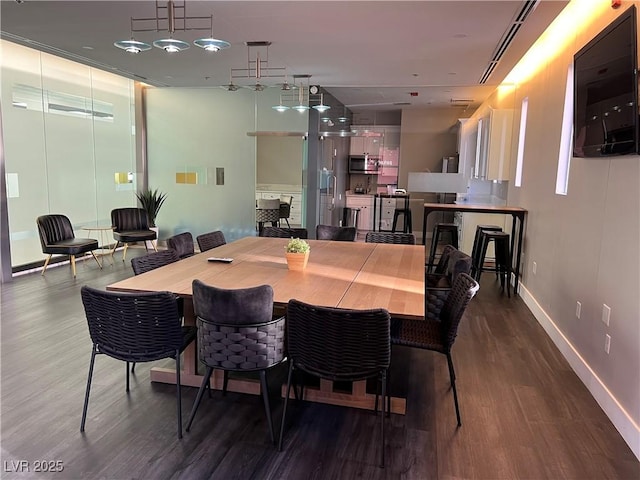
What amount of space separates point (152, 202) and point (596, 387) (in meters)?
6.94

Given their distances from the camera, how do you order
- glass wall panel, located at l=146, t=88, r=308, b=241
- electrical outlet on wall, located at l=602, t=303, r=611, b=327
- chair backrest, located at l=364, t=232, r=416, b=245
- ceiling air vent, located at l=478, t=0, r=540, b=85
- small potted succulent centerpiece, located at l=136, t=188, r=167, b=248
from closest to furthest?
electrical outlet on wall, located at l=602, t=303, r=611, b=327, ceiling air vent, located at l=478, t=0, r=540, b=85, chair backrest, located at l=364, t=232, r=416, b=245, glass wall panel, located at l=146, t=88, r=308, b=241, small potted succulent centerpiece, located at l=136, t=188, r=167, b=248

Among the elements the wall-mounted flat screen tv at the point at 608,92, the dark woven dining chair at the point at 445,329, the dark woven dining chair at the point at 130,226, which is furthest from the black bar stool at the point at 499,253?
the dark woven dining chair at the point at 130,226

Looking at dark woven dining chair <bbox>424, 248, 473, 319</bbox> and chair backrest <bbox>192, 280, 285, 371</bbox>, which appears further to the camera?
dark woven dining chair <bbox>424, 248, 473, 319</bbox>

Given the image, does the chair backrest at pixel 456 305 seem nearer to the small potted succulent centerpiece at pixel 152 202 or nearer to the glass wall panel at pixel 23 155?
the glass wall panel at pixel 23 155

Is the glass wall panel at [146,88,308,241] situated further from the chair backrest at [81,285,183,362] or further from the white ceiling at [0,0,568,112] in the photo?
the chair backrest at [81,285,183,362]

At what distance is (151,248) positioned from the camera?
8023 millimetres

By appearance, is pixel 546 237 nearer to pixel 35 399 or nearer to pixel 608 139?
pixel 608 139

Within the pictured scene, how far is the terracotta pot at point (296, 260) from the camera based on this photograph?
3248 millimetres

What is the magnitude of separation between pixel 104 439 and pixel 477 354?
8.98 feet

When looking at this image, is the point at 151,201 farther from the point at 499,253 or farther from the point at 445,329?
the point at 445,329

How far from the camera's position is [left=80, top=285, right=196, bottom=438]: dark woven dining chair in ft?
7.77

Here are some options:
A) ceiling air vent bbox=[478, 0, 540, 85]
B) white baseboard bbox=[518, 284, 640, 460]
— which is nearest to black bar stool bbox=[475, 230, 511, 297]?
white baseboard bbox=[518, 284, 640, 460]

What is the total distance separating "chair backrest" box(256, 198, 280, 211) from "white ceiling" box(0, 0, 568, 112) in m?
1.88

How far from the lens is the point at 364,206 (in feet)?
32.2
